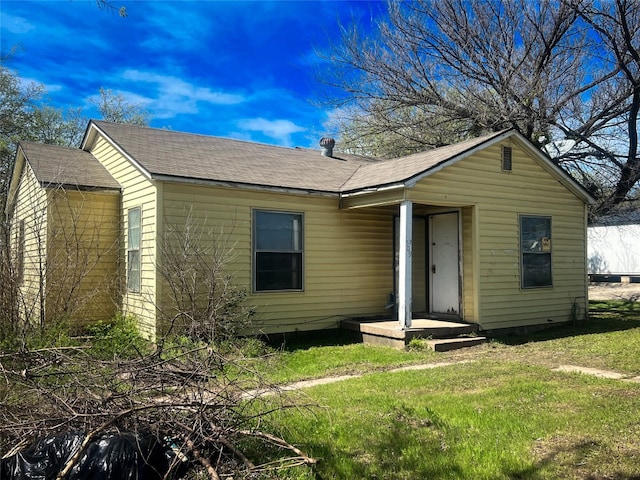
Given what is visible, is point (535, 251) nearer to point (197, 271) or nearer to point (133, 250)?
point (197, 271)

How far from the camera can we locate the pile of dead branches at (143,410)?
3.67 m

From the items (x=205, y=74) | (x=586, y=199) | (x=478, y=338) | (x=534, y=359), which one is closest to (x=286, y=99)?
(x=205, y=74)

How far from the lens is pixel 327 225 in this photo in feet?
35.1

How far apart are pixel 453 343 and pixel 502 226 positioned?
9.83ft

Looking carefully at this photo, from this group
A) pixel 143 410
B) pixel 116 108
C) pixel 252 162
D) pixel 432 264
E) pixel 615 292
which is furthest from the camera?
pixel 116 108

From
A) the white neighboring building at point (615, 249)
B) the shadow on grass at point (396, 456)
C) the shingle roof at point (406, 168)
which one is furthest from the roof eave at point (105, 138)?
the white neighboring building at point (615, 249)

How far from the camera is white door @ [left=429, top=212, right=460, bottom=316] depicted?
11.1 metres

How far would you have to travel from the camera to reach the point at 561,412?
17.2 feet

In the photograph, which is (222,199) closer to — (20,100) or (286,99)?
(286,99)

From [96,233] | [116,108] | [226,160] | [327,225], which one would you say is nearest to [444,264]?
[327,225]

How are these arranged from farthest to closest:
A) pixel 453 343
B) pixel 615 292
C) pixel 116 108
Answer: pixel 116 108
pixel 615 292
pixel 453 343

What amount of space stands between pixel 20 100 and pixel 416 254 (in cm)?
2314

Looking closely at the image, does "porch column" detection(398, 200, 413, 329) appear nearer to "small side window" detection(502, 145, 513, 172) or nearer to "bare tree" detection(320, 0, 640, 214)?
"small side window" detection(502, 145, 513, 172)

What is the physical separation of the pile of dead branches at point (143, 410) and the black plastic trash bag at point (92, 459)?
52 millimetres
